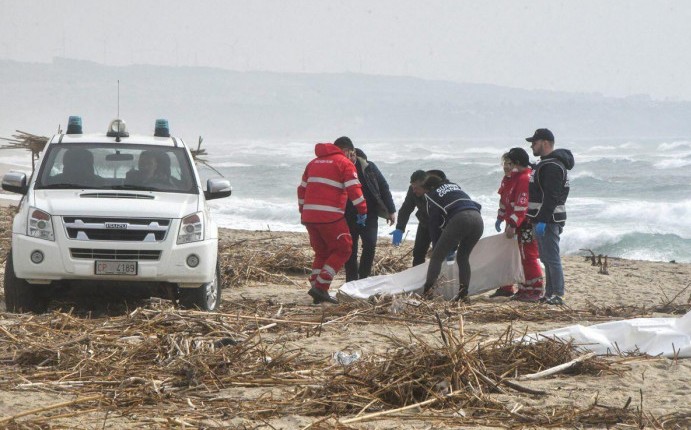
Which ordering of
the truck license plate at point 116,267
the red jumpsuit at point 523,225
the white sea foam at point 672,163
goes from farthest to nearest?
the white sea foam at point 672,163 → the red jumpsuit at point 523,225 → the truck license plate at point 116,267

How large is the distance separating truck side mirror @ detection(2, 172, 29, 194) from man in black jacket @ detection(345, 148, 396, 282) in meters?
3.58

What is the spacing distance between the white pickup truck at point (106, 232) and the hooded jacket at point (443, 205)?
7.26 ft

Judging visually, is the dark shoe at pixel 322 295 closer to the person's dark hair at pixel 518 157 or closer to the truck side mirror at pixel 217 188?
the truck side mirror at pixel 217 188

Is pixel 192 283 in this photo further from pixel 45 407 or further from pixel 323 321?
pixel 45 407

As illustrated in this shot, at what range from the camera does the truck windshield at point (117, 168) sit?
9.90m

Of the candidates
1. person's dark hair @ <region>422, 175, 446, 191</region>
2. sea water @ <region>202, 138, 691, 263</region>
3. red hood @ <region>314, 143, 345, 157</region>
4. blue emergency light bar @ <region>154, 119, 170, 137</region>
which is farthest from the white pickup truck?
sea water @ <region>202, 138, 691, 263</region>

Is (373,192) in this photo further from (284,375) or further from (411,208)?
(284,375)

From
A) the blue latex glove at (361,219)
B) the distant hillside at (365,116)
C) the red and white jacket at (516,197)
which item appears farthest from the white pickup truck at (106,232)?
the distant hillside at (365,116)

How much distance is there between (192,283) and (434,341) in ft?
7.95

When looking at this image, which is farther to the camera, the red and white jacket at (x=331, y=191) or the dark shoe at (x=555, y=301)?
the dark shoe at (x=555, y=301)

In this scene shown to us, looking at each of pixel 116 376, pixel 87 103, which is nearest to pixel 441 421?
pixel 116 376

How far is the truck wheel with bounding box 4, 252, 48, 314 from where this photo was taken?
930cm

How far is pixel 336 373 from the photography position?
21.2 feet

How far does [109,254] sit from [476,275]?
4.09 meters
